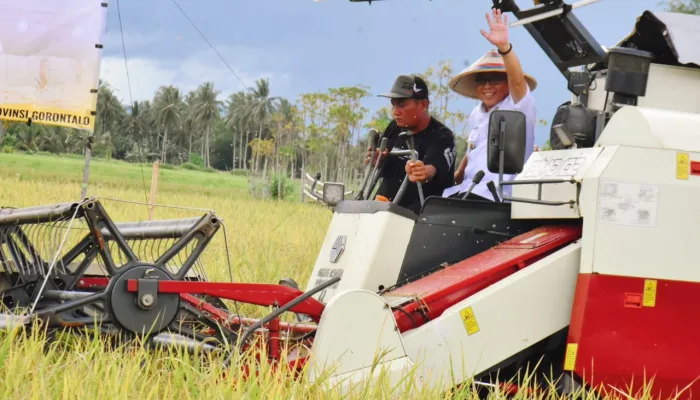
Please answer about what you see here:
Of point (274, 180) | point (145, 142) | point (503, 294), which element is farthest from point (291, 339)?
point (145, 142)

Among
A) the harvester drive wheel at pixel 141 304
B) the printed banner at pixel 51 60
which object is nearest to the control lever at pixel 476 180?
the harvester drive wheel at pixel 141 304

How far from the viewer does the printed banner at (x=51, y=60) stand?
9.70 m

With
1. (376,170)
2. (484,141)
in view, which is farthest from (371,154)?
(484,141)

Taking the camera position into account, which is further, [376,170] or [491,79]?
A: [376,170]

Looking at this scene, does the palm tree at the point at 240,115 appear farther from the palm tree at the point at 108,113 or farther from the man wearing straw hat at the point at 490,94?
the man wearing straw hat at the point at 490,94

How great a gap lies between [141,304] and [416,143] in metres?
2.37

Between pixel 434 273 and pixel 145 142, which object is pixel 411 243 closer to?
pixel 434 273

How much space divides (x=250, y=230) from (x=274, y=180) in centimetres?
1655

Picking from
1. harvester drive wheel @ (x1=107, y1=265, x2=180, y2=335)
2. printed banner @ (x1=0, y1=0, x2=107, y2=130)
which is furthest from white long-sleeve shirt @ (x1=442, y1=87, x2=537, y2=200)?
printed banner @ (x1=0, y1=0, x2=107, y2=130)

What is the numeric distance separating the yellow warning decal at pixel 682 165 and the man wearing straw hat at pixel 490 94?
1.03 metres

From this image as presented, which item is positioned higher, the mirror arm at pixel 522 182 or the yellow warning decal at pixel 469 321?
the mirror arm at pixel 522 182

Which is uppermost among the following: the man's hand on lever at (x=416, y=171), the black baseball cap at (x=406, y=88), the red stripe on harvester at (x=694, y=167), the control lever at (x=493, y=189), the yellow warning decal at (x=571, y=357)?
the black baseball cap at (x=406, y=88)

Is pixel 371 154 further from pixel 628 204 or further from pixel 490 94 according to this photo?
pixel 628 204

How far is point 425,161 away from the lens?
5926 mm
